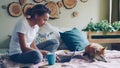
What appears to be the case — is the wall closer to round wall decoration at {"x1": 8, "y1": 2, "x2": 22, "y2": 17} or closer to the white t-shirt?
round wall decoration at {"x1": 8, "y1": 2, "x2": 22, "y2": 17}

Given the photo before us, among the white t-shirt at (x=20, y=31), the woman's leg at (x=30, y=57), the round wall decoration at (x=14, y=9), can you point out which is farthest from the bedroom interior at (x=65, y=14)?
the woman's leg at (x=30, y=57)

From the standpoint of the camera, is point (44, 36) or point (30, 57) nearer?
point (30, 57)

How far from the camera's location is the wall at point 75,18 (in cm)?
357

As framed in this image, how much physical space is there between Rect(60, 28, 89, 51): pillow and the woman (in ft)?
3.24

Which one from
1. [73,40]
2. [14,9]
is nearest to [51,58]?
[73,40]

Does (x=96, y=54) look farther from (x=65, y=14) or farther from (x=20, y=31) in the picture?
(x=65, y=14)

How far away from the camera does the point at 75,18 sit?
3908 millimetres

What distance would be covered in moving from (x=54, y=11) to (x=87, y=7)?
606 mm

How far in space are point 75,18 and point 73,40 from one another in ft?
2.35

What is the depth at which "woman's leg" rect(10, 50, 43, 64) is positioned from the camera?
6.84ft

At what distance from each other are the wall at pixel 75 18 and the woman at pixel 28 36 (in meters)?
1.34

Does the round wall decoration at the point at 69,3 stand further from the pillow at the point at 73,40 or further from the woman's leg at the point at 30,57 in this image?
the woman's leg at the point at 30,57

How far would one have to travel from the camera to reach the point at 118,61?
7.43 feet

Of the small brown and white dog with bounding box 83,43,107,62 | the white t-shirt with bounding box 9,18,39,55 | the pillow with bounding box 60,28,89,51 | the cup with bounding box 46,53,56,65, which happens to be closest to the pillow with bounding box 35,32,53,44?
the pillow with bounding box 60,28,89,51
